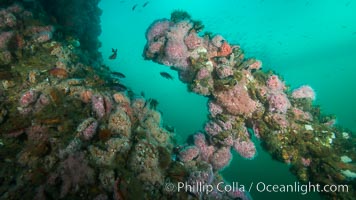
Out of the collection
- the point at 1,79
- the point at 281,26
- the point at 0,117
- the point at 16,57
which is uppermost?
the point at 281,26

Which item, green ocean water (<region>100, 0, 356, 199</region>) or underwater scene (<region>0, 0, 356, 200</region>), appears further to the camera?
green ocean water (<region>100, 0, 356, 199</region>)

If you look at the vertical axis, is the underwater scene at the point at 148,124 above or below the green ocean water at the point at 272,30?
below

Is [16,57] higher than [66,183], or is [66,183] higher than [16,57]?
[16,57]

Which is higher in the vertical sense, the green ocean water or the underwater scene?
the green ocean water

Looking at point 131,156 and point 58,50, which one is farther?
point 58,50

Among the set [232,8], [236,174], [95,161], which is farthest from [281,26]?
[95,161]

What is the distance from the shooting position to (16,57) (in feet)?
26.3

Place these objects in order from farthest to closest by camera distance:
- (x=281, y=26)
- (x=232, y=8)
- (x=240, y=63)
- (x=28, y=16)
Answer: (x=281, y=26)
(x=232, y=8)
(x=28, y=16)
(x=240, y=63)

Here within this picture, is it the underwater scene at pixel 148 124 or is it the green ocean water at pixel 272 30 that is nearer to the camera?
the underwater scene at pixel 148 124

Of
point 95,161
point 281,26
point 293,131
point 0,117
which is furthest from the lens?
point 281,26

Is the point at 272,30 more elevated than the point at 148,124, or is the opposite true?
the point at 272,30

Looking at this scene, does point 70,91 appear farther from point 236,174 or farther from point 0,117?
point 236,174

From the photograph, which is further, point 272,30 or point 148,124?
point 272,30

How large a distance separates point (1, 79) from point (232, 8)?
37.8 metres
